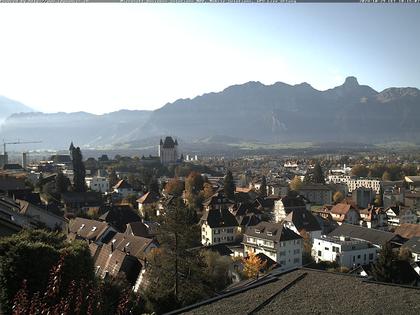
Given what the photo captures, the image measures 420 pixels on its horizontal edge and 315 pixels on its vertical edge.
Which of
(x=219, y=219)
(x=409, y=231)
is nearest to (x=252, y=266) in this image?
(x=219, y=219)

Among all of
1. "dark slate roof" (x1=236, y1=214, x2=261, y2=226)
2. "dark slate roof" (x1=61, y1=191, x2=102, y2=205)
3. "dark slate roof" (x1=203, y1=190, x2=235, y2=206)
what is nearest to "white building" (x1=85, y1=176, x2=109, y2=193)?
"dark slate roof" (x1=61, y1=191, x2=102, y2=205)

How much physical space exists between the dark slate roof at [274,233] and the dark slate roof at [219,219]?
13.5 ft

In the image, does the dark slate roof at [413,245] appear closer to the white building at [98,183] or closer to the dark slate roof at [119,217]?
the dark slate roof at [119,217]

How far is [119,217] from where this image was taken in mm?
30906

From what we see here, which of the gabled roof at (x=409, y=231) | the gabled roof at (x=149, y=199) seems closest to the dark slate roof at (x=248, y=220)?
the gabled roof at (x=409, y=231)

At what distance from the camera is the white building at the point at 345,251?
25359mm

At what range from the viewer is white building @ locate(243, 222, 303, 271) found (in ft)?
81.6

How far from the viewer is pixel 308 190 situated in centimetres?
5694

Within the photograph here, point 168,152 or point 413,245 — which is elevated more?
point 168,152

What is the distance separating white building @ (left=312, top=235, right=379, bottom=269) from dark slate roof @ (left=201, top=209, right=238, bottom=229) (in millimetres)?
6372

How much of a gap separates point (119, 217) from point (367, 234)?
15429mm

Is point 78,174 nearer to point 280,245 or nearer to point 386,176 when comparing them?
point 280,245

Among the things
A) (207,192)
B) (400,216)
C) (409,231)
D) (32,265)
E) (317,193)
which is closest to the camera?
(32,265)

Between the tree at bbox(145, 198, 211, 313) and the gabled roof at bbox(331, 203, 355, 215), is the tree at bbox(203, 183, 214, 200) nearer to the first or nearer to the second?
the gabled roof at bbox(331, 203, 355, 215)
